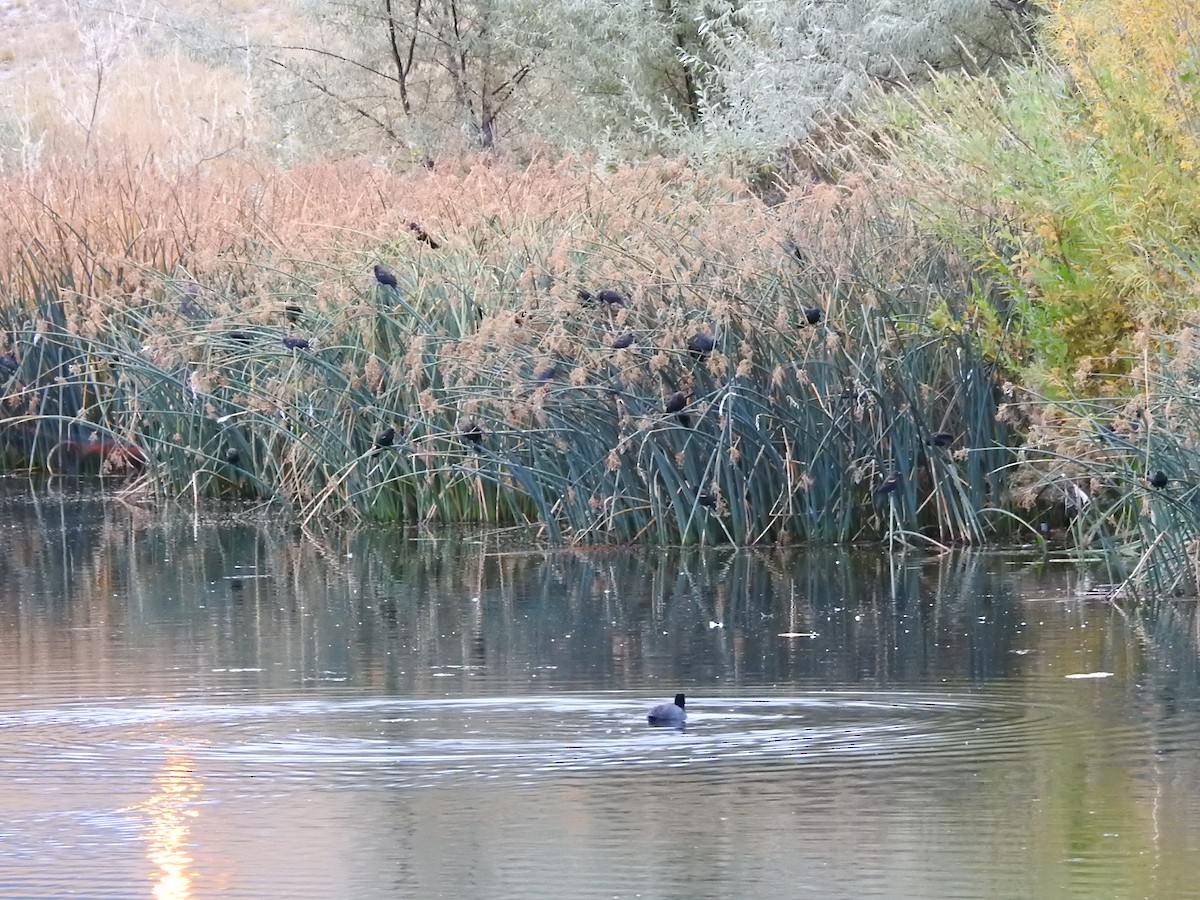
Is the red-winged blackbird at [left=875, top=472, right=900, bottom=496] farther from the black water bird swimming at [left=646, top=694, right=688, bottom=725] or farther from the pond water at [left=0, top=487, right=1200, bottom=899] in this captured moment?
the black water bird swimming at [left=646, top=694, right=688, bottom=725]

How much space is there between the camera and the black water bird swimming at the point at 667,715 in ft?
17.9

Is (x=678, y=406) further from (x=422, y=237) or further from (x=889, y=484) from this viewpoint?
(x=422, y=237)

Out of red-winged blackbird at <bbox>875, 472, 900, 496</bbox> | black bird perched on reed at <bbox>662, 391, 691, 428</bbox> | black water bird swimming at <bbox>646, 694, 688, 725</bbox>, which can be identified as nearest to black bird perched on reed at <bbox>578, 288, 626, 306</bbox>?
black bird perched on reed at <bbox>662, 391, 691, 428</bbox>

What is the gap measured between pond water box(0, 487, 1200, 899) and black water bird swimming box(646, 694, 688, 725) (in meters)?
0.04

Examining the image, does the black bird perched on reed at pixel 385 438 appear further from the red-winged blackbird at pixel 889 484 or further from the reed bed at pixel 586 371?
the red-winged blackbird at pixel 889 484

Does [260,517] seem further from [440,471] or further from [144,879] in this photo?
[144,879]

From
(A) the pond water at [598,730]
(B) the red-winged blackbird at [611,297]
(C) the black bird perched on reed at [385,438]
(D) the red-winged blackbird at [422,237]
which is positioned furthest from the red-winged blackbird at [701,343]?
(D) the red-winged blackbird at [422,237]

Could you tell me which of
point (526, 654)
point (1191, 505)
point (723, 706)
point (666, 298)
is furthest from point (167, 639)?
point (1191, 505)

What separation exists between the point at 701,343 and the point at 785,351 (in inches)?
21.2

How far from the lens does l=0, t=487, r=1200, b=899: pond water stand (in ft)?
13.9

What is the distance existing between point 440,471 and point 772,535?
1.51 metres

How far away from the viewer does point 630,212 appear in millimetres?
9953

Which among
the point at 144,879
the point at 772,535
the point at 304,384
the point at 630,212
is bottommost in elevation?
the point at 144,879

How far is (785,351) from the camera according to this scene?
28.6 feet
